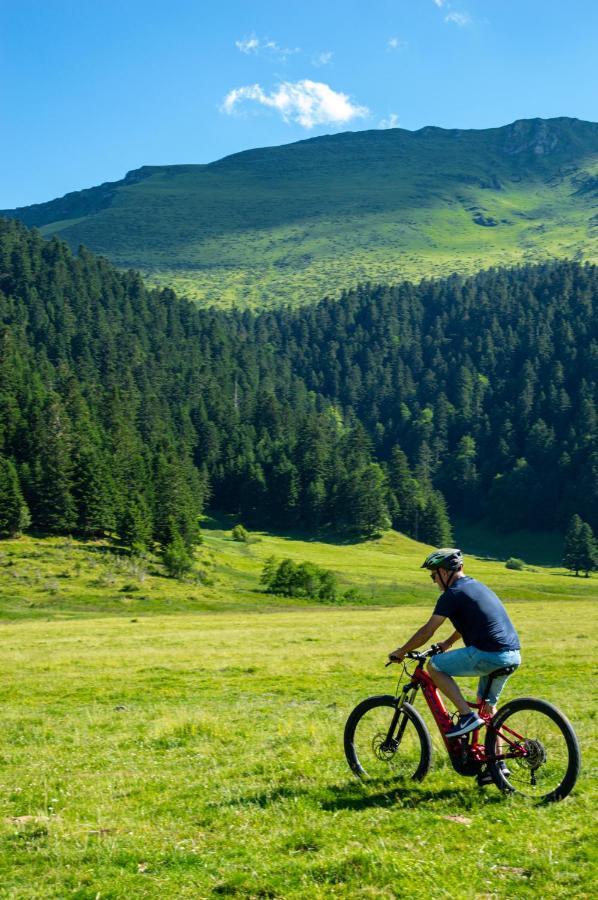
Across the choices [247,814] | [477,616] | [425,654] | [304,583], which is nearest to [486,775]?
[425,654]

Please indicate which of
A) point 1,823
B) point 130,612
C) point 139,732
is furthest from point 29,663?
point 130,612

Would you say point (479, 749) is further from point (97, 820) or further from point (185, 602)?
point (185, 602)

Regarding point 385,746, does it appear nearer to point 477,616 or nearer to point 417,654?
point 417,654

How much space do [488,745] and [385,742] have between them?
72.5 inches

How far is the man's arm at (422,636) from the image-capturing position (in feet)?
36.2

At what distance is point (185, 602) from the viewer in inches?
3393

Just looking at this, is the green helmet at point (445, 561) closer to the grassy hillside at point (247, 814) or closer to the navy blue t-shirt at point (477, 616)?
the navy blue t-shirt at point (477, 616)

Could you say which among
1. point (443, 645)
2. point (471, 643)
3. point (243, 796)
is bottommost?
point (243, 796)

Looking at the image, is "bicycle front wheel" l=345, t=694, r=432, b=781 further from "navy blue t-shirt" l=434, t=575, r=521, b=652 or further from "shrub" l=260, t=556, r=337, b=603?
"shrub" l=260, t=556, r=337, b=603

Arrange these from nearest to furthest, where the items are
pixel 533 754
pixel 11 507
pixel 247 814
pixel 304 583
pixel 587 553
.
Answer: pixel 247 814 < pixel 533 754 < pixel 304 583 < pixel 11 507 < pixel 587 553

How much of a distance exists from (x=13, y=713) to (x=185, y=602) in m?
65.0

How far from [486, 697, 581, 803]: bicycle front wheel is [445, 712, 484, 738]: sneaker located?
264mm

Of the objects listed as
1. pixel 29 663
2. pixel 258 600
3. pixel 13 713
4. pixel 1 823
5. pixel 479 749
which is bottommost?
pixel 258 600

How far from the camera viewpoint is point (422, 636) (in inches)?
446
